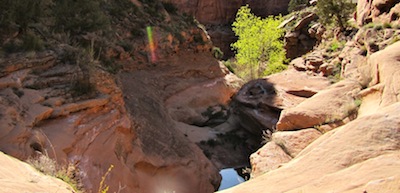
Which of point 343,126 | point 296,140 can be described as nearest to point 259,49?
point 296,140

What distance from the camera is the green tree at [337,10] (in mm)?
17234

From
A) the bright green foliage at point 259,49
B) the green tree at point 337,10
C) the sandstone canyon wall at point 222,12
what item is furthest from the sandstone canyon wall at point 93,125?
the sandstone canyon wall at point 222,12

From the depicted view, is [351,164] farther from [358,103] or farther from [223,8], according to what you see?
[223,8]

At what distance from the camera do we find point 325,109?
10.2m

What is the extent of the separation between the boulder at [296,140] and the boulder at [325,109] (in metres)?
0.36

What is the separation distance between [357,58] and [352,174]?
8.85m

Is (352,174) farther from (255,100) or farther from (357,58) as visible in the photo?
(255,100)

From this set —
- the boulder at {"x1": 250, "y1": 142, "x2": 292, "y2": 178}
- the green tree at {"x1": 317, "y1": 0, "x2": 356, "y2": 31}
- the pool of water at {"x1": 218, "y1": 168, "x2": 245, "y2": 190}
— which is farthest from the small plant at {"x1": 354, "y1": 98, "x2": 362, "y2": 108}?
the green tree at {"x1": 317, "y1": 0, "x2": 356, "y2": 31}

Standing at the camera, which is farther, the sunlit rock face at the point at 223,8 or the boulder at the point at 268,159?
the sunlit rock face at the point at 223,8

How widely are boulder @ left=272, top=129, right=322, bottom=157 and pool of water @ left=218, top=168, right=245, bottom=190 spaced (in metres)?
4.16

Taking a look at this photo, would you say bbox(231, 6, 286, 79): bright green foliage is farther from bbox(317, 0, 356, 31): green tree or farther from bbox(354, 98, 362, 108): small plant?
bbox(354, 98, 362, 108): small plant

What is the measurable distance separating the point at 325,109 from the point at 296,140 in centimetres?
123

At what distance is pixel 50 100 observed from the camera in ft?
26.8

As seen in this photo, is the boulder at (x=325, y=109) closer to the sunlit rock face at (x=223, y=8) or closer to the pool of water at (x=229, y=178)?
the pool of water at (x=229, y=178)
